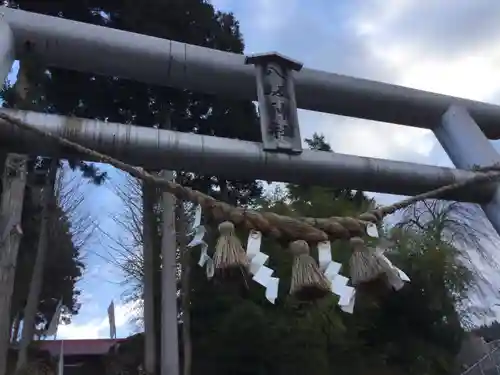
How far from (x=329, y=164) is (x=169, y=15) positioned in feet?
18.1

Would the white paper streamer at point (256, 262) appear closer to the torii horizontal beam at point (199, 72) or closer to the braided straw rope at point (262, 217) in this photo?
the braided straw rope at point (262, 217)

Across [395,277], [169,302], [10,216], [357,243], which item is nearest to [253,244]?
[357,243]

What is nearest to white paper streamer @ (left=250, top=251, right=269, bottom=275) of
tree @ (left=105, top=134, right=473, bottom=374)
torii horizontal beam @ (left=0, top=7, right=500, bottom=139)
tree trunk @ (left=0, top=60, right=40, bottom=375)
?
torii horizontal beam @ (left=0, top=7, right=500, bottom=139)

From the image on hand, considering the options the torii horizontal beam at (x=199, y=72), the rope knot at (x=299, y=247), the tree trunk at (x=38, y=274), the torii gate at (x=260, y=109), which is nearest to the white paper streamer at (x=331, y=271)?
the rope knot at (x=299, y=247)

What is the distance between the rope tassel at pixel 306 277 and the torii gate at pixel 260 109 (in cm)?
45

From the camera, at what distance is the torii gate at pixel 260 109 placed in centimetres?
207

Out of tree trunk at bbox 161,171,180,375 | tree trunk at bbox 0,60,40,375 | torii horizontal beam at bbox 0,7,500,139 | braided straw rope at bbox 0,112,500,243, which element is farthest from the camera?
tree trunk at bbox 161,171,180,375

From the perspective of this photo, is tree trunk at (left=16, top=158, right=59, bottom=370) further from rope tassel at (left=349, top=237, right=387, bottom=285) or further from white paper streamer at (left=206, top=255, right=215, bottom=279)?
rope tassel at (left=349, top=237, right=387, bottom=285)

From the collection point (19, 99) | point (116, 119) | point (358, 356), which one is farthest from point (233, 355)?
point (19, 99)

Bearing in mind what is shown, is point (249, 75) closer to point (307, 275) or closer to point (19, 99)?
point (307, 275)

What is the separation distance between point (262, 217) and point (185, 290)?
721 centimetres

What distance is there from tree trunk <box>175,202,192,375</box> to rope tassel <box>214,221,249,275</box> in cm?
629

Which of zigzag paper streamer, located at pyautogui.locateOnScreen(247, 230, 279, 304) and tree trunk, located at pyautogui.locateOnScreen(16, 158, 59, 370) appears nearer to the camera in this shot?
zigzag paper streamer, located at pyautogui.locateOnScreen(247, 230, 279, 304)

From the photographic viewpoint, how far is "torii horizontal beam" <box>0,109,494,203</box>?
6.46ft
